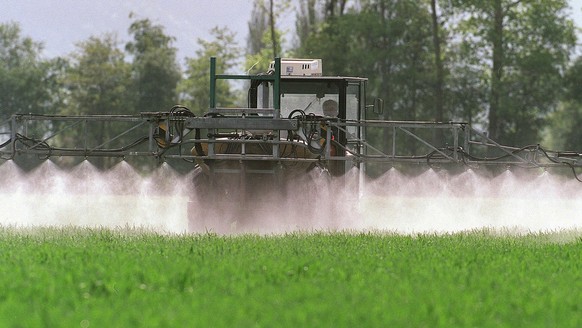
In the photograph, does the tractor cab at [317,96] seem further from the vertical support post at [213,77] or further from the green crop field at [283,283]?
the green crop field at [283,283]

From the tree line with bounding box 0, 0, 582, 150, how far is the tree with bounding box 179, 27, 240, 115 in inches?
3.4

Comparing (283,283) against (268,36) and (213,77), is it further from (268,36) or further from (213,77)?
(268,36)

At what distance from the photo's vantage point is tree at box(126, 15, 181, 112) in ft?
233

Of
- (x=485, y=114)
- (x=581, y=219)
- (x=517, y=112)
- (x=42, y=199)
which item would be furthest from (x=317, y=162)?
(x=485, y=114)

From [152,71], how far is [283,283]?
64300 millimetres

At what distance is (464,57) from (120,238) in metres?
48.7

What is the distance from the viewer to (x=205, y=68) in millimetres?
71688

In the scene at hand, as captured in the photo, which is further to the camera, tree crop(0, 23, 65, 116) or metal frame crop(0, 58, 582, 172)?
tree crop(0, 23, 65, 116)

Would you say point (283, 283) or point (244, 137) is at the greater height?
point (244, 137)

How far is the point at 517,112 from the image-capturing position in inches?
2290

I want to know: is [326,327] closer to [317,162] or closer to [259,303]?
[259,303]

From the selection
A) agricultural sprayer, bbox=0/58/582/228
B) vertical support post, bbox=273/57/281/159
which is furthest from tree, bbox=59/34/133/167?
vertical support post, bbox=273/57/281/159

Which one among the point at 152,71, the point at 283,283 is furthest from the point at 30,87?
the point at 283,283

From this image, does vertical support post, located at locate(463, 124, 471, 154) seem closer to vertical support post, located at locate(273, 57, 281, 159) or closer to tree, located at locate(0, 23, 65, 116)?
vertical support post, located at locate(273, 57, 281, 159)
